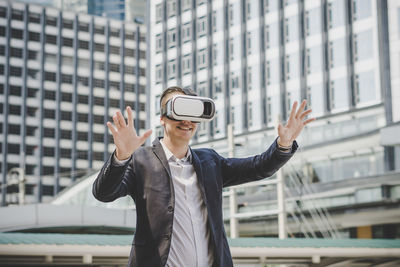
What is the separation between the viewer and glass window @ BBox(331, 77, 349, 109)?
1452 inches

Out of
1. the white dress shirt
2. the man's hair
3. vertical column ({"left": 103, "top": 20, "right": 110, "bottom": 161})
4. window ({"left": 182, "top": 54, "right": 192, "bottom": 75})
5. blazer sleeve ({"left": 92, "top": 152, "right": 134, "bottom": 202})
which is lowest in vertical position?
the white dress shirt

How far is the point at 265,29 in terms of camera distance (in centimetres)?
4259

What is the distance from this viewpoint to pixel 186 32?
42344mm

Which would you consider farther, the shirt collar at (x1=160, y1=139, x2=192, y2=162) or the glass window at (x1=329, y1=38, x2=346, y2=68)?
the glass window at (x1=329, y1=38, x2=346, y2=68)

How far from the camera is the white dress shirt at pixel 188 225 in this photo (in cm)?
272

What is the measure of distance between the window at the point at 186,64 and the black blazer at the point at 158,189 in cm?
3867

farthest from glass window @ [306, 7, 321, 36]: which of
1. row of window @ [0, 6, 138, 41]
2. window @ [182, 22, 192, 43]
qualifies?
row of window @ [0, 6, 138, 41]

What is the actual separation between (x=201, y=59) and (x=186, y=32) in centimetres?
239

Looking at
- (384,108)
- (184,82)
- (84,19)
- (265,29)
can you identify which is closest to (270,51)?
(265,29)

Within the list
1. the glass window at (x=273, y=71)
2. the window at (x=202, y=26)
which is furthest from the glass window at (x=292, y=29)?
the window at (x=202, y=26)

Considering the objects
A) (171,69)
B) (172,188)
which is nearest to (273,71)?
(171,69)

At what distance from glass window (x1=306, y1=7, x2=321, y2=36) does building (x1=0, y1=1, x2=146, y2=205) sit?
42341 mm

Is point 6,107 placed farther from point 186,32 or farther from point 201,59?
point 186,32

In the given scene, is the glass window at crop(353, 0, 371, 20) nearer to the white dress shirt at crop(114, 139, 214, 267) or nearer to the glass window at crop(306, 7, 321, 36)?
the glass window at crop(306, 7, 321, 36)
